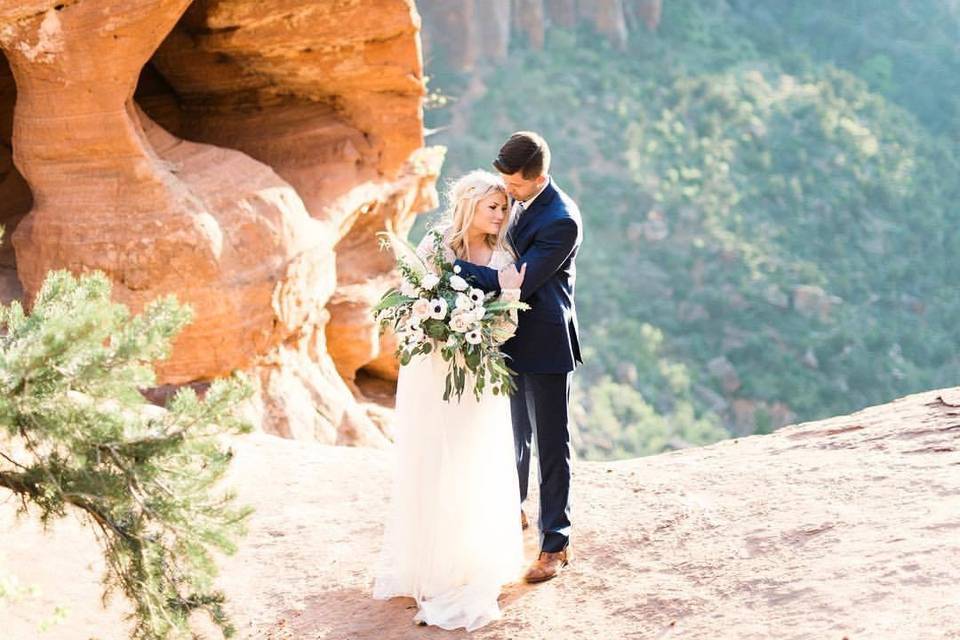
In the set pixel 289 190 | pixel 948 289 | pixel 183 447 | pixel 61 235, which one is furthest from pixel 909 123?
pixel 183 447

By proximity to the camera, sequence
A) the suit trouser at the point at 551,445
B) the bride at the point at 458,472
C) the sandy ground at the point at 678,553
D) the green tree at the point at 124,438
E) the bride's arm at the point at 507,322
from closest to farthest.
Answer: the green tree at the point at 124,438 → the sandy ground at the point at 678,553 → the bride's arm at the point at 507,322 → the bride at the point at 458,472 → the suit trouser at the point at 551,445

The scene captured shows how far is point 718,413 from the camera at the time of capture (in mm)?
24000

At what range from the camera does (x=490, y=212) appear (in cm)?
473

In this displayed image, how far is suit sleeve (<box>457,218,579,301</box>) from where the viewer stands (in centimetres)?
468

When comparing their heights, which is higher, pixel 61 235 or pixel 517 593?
pixel 61 235

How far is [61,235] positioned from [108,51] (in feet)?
4.51

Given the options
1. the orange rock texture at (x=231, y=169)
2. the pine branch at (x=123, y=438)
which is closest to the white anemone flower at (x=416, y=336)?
the pine branch at (x=123, y=438)

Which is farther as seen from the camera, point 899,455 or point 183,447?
point 899,455

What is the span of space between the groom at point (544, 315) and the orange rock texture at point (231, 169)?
14.4 ft

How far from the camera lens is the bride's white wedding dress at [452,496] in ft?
15.6

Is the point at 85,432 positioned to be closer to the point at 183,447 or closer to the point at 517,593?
the point at 183,447

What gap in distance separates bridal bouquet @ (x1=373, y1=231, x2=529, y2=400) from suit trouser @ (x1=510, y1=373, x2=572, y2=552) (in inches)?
9.5

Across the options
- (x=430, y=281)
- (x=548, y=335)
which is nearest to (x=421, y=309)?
(x=430, y=281)

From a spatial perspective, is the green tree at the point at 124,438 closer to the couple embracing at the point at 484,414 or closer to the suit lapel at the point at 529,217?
the couple embracing at the point at 484,414
